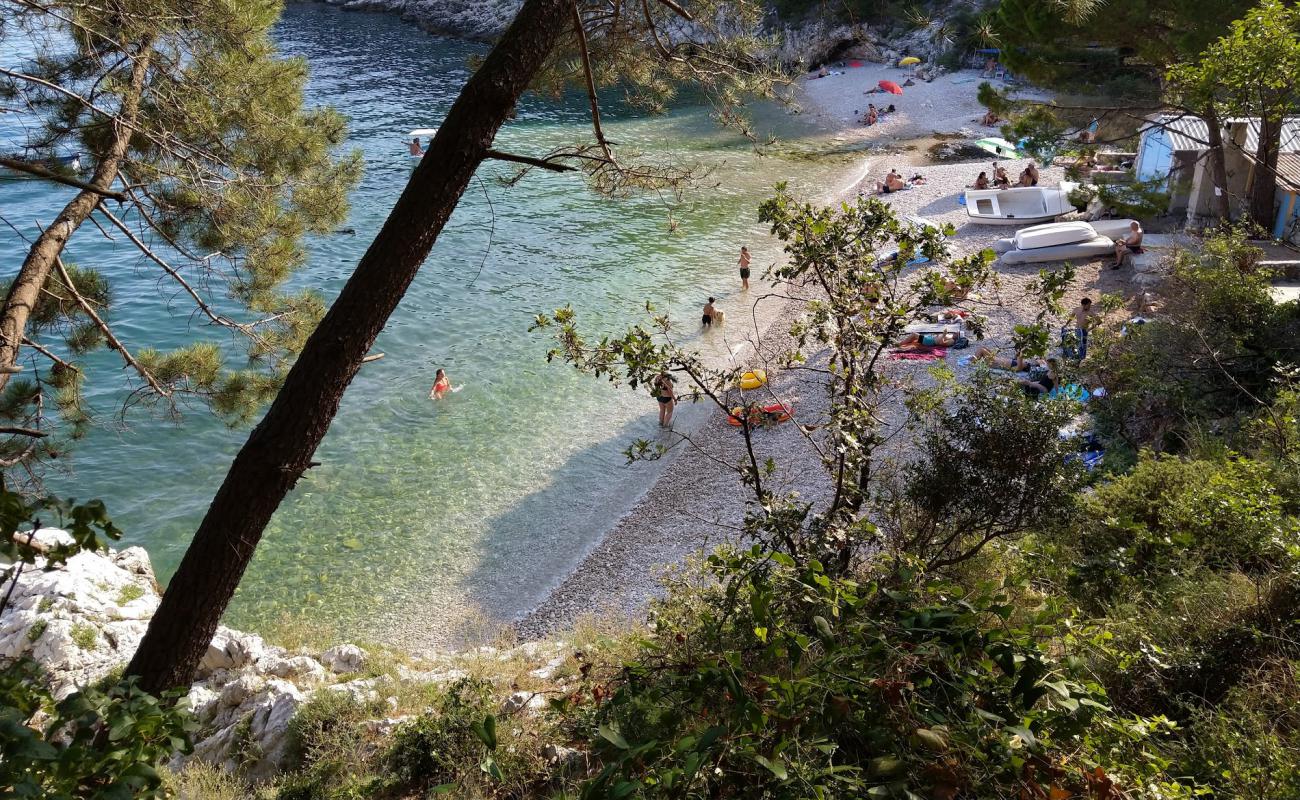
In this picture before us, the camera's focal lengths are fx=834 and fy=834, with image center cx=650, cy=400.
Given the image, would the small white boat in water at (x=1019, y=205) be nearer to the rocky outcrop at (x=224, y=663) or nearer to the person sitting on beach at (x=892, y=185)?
the person sitting on beach at (x=892, y=185)

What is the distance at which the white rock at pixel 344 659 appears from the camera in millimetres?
8242

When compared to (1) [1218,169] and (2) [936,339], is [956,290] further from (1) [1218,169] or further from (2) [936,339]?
(1) [1218,169]

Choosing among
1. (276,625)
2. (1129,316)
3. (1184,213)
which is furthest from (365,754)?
(1184,213)

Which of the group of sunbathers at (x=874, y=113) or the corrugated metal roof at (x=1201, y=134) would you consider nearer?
the corrugated metal roof at (x=1201, y=134)

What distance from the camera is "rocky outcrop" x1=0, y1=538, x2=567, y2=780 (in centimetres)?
636

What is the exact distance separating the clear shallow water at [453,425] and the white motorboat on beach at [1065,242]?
6.17 m

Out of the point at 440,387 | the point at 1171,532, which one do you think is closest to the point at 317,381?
the point at 1171,532

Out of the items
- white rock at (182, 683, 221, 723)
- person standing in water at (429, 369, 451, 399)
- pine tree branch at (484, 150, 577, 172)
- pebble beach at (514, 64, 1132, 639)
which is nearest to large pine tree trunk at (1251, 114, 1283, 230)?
pebble beach at (514, 64, 1132, 639)

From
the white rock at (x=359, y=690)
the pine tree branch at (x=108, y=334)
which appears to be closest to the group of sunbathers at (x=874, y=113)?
the pine tree branch at (x=108, y=334)

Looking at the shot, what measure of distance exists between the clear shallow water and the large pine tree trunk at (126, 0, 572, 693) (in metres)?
4.72

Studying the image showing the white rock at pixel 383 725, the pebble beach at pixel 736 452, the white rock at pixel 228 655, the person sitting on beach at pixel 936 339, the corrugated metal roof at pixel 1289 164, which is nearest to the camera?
the white rock at pixel 383 725

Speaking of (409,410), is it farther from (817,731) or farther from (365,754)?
(817,731)

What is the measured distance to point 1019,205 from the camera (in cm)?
2155

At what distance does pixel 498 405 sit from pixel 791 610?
12.4 metres
